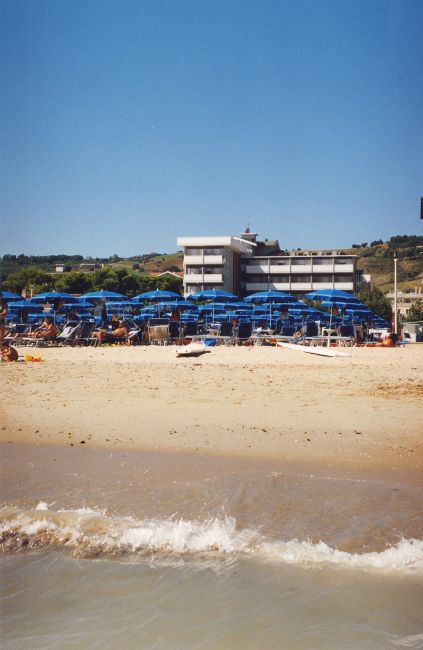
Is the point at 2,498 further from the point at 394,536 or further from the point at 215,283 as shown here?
the point at 215,283

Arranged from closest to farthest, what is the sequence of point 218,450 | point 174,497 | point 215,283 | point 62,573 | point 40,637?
1. point 40,637
2. point 62,573
3. point 174,497
4. point 218,450
5. point 215,283

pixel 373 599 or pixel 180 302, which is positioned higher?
pixel 180 302

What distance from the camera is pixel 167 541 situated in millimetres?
4078

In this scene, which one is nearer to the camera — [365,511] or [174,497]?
[365,511]

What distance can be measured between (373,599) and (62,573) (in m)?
1.80

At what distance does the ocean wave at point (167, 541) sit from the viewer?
3814 millimetres

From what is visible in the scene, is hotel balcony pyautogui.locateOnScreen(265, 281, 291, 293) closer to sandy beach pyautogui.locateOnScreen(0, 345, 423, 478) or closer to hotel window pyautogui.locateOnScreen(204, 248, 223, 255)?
hotel window pyautogui.locateOnScreen(204, 248, 223, 255)

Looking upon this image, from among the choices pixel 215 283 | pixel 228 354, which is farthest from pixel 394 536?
pixel 215 283

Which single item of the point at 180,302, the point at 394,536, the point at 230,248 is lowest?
the point at 394,536

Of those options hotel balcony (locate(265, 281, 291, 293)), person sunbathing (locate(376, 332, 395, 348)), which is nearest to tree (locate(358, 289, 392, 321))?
hotel balcony (locate(265, 281, 291, 293))

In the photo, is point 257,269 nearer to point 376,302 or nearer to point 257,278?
point 257,278

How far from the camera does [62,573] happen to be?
3801 millimetres

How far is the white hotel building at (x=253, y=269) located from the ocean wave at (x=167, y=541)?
62120 mm

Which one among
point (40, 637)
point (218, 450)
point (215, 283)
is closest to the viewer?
point (40, 637)
